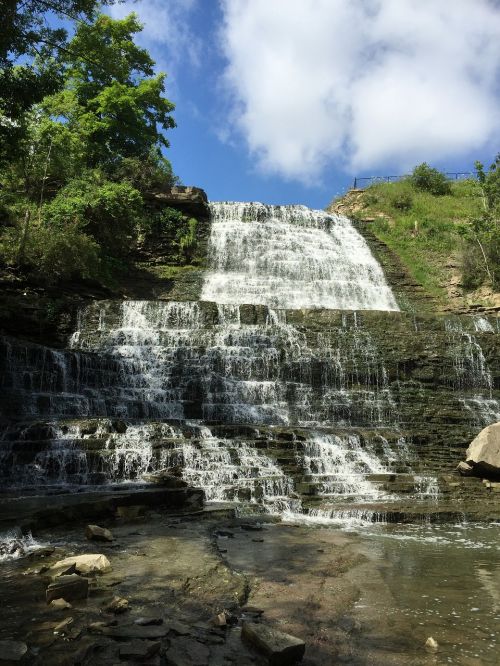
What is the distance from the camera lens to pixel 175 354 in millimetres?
15992

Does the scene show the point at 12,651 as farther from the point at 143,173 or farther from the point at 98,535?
the point at 143,173

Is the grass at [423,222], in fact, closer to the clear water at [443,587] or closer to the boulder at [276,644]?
the clear water at [443,587]

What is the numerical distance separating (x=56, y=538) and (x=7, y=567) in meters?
1.41

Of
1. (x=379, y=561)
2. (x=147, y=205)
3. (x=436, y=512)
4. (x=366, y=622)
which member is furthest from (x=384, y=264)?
(x=366, y=622)

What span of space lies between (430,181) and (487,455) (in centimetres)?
3174

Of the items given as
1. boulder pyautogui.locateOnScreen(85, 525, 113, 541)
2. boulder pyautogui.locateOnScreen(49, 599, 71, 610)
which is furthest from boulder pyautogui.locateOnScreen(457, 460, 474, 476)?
boulder pyautogui.locateOnScreen(49, 599, 71, 610)

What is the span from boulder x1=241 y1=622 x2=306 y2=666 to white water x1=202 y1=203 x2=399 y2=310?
63.2 feet

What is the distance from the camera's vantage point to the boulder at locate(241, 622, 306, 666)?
3.26m

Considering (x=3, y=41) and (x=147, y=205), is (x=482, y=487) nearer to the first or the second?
(x=3, y=41)

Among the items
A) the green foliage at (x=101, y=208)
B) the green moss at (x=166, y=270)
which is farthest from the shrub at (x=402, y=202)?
the green foliage at (x=101, y=208)

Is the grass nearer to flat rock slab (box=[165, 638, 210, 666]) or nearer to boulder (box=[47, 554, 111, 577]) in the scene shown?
boulder (box=[47, 554, 111, 577])

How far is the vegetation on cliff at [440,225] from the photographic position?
2614cm

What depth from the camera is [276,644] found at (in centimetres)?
334

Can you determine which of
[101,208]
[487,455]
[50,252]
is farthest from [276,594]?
[101,208]
